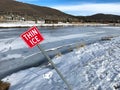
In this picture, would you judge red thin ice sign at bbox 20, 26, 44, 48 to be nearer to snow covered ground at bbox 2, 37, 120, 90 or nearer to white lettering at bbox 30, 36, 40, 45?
white lettering at bbox 30, 36, 40, 45

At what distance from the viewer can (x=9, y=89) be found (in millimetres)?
11305

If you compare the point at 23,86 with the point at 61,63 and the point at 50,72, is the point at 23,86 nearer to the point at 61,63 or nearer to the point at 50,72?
the point at 50,72

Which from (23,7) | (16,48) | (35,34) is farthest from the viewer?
(23,7)

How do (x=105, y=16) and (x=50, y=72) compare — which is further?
(x=105, y=16)

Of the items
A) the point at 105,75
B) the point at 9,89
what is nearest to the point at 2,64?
the point at 9,89

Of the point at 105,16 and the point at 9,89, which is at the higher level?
the point at 9,89

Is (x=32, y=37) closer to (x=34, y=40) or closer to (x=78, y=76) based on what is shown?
(x=34, y=40)

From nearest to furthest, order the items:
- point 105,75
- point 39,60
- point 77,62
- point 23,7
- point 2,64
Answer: point 105,75 < point 77,62 < point 2,64 < point 39,60 < point 23,7

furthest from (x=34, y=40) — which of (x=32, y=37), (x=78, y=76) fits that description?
(x=78, y=76)

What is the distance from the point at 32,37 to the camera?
25.0 feet

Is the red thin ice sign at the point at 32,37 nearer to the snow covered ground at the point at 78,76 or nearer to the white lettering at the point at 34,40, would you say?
Answer: the white lettering at the point at 34,40

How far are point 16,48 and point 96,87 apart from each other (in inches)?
519

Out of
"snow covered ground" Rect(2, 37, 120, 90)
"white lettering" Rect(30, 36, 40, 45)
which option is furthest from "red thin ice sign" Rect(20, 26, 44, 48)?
"snow covered ground" Rect(2, 37, 120, 90)

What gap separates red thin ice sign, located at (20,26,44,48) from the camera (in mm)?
7605
